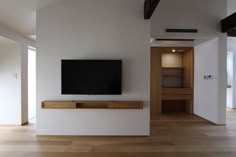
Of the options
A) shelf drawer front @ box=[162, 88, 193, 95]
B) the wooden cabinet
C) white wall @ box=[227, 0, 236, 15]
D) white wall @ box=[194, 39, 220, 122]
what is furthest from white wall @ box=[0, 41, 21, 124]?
A: white wall @ box=[227, 0, 236, 15]

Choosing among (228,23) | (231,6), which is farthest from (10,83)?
(231,6)

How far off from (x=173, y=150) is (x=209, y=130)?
5.86 ft

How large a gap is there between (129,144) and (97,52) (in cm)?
192

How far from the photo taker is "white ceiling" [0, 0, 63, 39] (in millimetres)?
3916

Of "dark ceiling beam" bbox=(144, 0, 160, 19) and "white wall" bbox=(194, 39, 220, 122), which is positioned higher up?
"dark ceiling beam" bbox=(144, 0, 160, 19)

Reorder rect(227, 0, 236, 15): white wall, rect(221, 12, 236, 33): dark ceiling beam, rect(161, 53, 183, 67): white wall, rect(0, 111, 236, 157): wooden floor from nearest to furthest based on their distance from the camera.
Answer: rect(0, 111, 236, 157): wooden floor < rect(221, 12, 236, 33): dark ceiling beam < rect(227, 0, 236, 15): white wall < rect(161, 53, 183, 67): white wall

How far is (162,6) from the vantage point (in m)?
5.41

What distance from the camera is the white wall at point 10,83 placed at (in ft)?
17.0

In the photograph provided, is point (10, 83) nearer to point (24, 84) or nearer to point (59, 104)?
point (24, 84)

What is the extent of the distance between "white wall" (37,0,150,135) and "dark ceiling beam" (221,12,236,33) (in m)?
2.27

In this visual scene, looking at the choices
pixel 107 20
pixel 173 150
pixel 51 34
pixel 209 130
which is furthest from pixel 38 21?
pixel 209 130

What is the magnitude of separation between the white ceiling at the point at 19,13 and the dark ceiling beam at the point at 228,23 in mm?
3980

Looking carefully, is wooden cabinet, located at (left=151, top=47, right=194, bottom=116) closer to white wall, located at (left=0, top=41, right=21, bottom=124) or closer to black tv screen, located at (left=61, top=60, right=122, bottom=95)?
black tv screen, located at (left=61, top=60, right=122, bottom=95)

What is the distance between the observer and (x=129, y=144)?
3.75 meters
